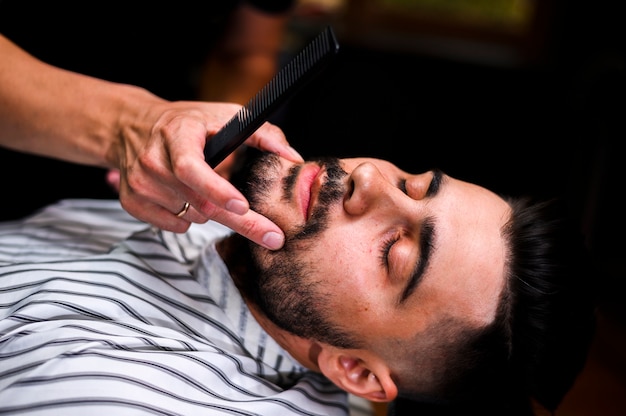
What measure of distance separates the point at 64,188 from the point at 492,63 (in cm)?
289

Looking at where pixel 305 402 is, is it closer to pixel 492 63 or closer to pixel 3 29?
pixel 3 29

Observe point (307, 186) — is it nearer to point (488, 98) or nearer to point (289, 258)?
point (289, 258)

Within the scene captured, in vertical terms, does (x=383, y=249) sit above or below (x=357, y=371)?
above

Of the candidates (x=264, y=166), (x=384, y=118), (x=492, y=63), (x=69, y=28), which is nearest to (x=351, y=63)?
(x=384, y=118)

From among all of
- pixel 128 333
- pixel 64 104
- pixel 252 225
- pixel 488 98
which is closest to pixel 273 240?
pixel 252 225

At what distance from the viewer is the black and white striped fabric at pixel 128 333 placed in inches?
50.9

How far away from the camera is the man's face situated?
1.49 meters

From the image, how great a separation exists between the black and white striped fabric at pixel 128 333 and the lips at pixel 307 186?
1.21ft

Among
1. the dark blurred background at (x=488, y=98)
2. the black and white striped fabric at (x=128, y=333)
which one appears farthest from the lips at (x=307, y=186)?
the dark blurred background at (x=488, y=98)

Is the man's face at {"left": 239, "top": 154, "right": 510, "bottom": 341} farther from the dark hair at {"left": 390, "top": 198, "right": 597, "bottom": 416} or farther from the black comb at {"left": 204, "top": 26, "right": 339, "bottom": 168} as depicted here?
the black comb at {"left": 204, "top": 26, "right": 339, "bottom": 168}

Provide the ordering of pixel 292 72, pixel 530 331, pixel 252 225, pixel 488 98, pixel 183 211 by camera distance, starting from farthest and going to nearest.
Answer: pixel 488 98 → pixel 530 331 → pixel 183 211 → pixel 252 225 → pixel 292 72

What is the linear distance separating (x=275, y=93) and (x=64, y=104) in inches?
28.0

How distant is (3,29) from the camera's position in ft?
6.82

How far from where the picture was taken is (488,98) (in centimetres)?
390
